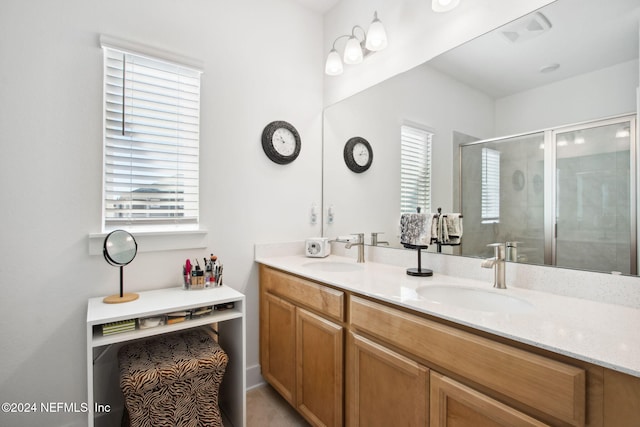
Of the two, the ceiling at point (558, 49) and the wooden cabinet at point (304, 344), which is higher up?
the ceiling at point (558, 49)

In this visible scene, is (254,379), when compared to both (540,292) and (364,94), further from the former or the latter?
(364,94)

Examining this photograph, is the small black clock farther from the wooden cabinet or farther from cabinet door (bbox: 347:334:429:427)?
cabinet door (bbox: 347:334:429:427)

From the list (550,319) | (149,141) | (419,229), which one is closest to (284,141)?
(149,141)

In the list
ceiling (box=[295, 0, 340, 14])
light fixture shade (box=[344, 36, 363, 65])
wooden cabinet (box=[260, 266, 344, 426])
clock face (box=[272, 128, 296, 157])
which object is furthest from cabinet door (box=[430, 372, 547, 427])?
ceiling (box=[295, 0, 340, 14])

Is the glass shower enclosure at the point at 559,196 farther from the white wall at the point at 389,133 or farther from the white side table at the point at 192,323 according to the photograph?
the white side table at the point at 192,323

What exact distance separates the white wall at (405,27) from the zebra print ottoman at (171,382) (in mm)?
1952

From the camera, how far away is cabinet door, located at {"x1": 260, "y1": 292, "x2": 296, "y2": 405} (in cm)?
179

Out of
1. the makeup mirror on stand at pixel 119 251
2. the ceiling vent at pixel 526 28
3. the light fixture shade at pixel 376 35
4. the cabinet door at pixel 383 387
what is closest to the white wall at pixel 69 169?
the makeup mirror on stand at pixel 119 251

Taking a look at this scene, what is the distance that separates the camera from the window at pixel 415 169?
Answer: 178 cm

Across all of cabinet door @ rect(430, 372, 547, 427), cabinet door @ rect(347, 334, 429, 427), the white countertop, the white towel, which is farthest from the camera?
the white towel

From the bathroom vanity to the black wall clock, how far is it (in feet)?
2.71

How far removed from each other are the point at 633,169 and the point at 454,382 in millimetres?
969

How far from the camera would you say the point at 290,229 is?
2.38m

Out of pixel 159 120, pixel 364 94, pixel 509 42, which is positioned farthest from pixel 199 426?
pixel 509 42
